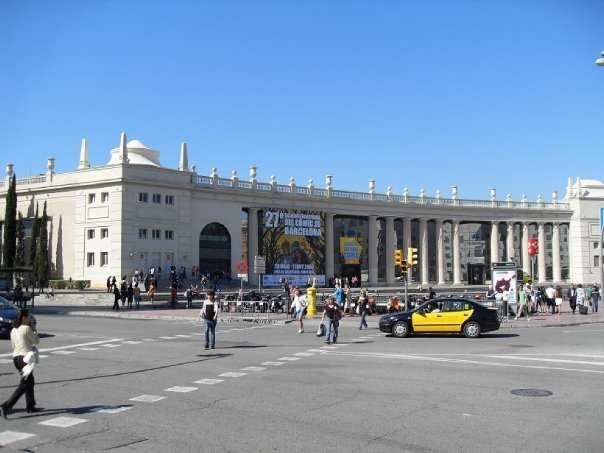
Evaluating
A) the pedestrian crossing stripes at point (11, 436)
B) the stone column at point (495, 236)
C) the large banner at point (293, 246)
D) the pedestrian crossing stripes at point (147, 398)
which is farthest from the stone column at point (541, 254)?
the pedestrian crossing stripes at point (11, 436)

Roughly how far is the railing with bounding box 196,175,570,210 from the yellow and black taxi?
42232 mm

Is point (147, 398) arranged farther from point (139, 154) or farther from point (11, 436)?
point (139, 154)

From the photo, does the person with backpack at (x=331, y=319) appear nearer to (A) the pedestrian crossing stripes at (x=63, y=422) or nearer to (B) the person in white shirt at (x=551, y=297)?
(A) the pedestrian crossing stripes at (x=63, y=422)

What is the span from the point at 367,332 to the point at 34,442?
19944mm

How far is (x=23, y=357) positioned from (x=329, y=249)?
63.7m

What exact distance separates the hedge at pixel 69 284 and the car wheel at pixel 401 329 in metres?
36.9

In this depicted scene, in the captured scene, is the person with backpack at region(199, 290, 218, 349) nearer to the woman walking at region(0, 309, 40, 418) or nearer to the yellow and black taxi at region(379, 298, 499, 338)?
the yellow and black taxi at region(379, 298, 499, 338)

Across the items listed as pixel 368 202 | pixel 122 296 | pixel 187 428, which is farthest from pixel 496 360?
pixel 368 202

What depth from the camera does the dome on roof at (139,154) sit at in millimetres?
63156


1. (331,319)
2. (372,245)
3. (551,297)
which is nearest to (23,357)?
(331,319)

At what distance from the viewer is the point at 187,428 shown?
9.31 m

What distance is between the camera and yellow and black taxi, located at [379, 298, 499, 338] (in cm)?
2430

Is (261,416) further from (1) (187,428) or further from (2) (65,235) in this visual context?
(2) (65,235)

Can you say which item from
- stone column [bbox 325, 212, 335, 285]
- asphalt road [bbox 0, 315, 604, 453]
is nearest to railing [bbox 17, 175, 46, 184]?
stone column [bbox 325, 212, 335, 285]
